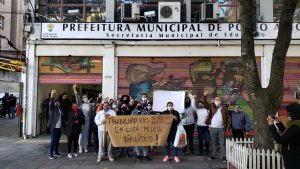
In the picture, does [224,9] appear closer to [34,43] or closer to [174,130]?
[174,130]

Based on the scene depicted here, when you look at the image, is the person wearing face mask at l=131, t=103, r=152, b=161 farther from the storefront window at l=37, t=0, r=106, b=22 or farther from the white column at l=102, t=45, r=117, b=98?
the storefront window at l=37, t=0, r=106, b=22

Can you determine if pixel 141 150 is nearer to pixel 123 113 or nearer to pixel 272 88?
pixel 123 113

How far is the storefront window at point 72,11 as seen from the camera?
50.6 ft

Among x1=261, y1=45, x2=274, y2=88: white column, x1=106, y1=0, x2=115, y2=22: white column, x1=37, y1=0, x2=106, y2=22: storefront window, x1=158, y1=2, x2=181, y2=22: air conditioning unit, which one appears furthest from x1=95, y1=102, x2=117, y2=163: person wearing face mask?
x1=261, y1=45, x2=274, y2=88: white column

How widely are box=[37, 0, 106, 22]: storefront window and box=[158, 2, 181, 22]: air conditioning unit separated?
94.4 inches

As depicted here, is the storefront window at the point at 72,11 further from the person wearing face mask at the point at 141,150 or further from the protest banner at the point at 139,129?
the protest banner at the point at 139,129

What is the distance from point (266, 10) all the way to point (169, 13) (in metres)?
3.99

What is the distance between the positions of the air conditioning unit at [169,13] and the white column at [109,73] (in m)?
2.35

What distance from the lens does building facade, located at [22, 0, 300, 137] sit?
14875mm

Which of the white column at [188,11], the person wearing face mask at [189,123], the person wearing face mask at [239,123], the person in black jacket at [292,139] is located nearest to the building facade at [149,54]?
the white column at [188,11]

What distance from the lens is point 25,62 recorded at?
49.1 feet

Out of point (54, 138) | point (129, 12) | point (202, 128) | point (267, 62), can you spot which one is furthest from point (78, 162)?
point (267, 62)

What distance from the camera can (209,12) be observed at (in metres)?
14.8

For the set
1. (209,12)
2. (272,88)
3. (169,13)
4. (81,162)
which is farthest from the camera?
(169,13)
